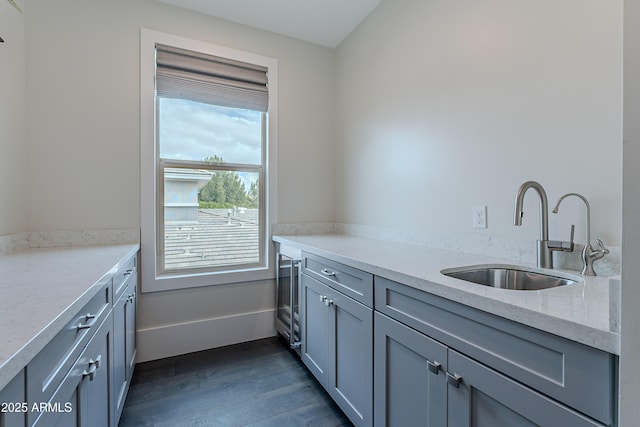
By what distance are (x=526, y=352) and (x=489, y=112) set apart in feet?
4.01

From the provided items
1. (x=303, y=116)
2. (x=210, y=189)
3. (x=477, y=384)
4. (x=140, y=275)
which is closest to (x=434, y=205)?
(x=477, y=384)

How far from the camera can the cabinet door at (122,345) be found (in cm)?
139

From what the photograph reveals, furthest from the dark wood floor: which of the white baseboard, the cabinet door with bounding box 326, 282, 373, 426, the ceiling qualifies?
the ceiling

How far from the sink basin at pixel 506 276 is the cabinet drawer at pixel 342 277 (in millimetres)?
362

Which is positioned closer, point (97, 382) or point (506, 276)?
point (97, 382)

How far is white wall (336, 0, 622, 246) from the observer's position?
112cm

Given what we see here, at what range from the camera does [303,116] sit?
2.83 metres

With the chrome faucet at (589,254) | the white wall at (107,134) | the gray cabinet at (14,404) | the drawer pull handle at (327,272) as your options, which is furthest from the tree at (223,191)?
the chrome faucet at (589,254)

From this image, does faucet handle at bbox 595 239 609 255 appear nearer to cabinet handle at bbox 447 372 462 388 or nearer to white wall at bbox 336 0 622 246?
white wall at bbox 336 0 622 246

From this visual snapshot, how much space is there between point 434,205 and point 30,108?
2.76 metres

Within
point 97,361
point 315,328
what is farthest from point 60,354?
point 315,328

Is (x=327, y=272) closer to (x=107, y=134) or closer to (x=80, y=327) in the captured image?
(x=80, y=327)

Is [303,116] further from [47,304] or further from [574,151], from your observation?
[47,304]

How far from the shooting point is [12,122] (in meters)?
1.78
